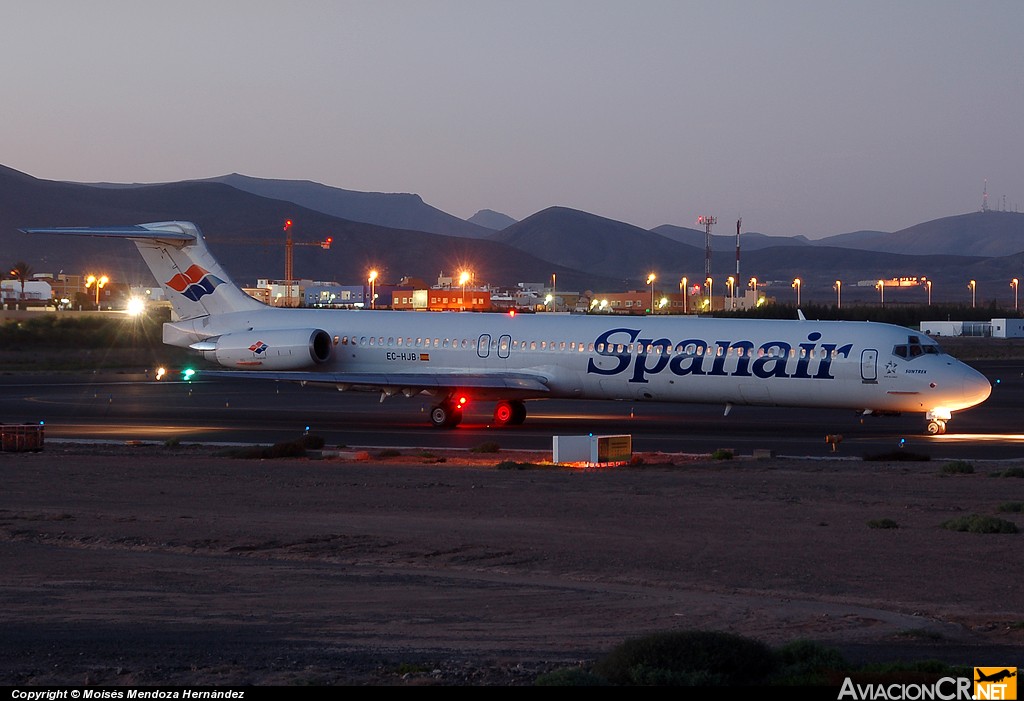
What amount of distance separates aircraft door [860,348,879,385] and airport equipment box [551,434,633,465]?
8211 millimetres

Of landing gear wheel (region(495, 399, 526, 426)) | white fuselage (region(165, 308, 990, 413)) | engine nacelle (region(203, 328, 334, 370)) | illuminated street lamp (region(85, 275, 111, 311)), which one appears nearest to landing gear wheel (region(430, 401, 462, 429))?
white fuselage (region(165, 308, 990, 413))

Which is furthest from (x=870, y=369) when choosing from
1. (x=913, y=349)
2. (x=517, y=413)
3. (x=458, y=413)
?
(x=458, y=413)

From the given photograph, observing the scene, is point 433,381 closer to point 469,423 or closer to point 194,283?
point 469,423

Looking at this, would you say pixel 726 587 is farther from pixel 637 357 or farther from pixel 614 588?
pixel 637 357

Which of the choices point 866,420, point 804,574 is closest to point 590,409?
point 866,420

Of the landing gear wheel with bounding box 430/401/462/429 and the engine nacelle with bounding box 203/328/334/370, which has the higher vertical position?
the engine nacelle with bounding box 203/328/334/370

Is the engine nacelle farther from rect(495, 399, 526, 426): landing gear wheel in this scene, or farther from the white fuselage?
rect(495, 399, 526, 426): landing gear wheel

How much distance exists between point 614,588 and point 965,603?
3.66 metres

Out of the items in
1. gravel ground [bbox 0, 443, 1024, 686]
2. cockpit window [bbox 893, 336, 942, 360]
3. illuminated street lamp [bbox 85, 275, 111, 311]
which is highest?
illuminated street lamp [bbox 85, 275, 111, 311]

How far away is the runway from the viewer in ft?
104

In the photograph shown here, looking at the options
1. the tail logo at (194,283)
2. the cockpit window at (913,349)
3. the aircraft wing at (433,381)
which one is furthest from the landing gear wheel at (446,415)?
the cockpit window at (913,349)

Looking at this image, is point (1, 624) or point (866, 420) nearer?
point (1, 624)

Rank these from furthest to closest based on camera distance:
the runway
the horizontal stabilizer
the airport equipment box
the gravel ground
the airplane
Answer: the horizontal stabilizer < the airplane < the runway < the airport equipment box < the gravel ground

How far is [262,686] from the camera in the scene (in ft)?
30.2
